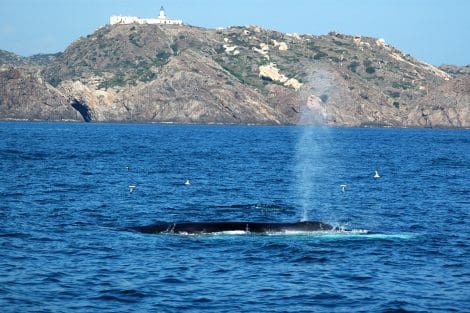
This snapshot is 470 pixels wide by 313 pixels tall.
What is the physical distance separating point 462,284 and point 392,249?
26.0 feet

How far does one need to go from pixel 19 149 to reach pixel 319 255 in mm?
101988

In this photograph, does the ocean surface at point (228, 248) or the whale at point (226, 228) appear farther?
the whale at point (226, 228)

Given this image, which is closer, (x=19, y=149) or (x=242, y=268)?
(x=242, y=268)

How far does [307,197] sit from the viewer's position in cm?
7625

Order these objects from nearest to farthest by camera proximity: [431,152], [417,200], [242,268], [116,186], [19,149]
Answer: [242,268] → [417,200] → [116,186] → [19,149] → [431,152]

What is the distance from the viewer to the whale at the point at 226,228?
4812cm

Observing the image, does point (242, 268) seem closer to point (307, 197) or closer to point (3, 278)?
point (3, 278)

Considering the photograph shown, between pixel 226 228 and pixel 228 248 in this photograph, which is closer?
pixel 228 248

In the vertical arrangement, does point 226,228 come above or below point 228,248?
above

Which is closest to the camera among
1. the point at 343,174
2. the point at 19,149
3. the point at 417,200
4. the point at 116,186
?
the point at 417,200

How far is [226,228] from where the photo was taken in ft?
158

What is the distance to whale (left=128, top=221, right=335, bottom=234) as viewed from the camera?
48.1m

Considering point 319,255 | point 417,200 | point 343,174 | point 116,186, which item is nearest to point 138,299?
point 319,255

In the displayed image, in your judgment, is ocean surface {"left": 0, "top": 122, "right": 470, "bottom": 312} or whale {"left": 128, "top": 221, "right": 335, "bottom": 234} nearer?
ocean surface {"left": 0, "top": 122, "right": 470, "bottom": 312}
